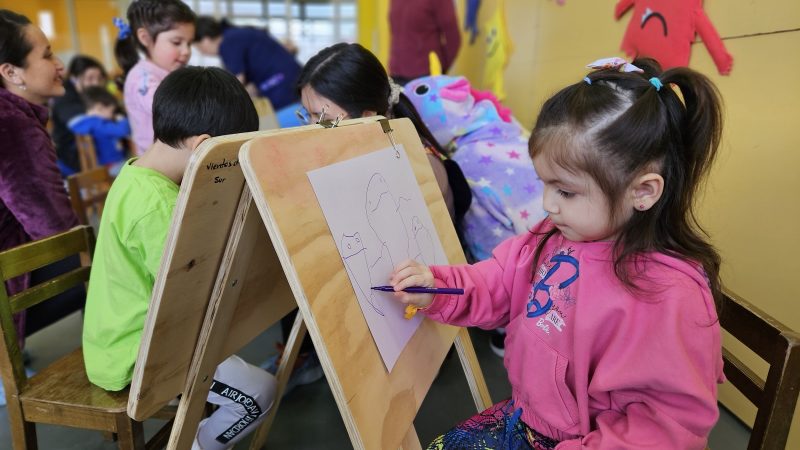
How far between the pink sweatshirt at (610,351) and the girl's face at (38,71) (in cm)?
159

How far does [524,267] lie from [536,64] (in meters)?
2.04

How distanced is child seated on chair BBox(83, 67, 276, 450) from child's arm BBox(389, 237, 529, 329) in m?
0.50

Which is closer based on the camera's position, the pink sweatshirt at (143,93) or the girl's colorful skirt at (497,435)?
the girl's colorful skirt at (497,435)

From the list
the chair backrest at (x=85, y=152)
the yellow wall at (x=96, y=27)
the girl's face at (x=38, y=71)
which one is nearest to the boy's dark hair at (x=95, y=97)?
the chair backrest at (x=85, y=152)

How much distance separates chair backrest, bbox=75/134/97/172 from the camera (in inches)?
163

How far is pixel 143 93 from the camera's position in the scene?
1.93m

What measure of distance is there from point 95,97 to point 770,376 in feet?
15.5

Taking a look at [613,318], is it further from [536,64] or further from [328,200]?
[536,64]

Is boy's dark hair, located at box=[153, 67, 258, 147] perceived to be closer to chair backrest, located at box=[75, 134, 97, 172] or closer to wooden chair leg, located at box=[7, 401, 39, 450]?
wooden chair leg, located at box=[7, 401, 39, 450]

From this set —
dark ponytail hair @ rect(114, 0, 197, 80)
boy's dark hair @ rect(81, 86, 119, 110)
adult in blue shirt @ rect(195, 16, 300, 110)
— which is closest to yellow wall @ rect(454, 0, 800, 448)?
dark ponytail hair @ rect(114, 0, 197, 80)

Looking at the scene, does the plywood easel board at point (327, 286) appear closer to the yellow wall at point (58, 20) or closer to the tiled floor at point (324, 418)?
the tiled floor at point (324, 418)

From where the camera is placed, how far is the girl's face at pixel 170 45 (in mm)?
1979

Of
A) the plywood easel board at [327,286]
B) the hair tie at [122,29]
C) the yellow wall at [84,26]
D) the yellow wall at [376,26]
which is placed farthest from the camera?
the yellow wall at [84,26]

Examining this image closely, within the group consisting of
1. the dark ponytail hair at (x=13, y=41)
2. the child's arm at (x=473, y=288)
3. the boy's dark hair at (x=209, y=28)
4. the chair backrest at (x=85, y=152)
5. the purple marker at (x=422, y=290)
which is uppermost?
the dark ponytail hair at (x=13, y=41)
